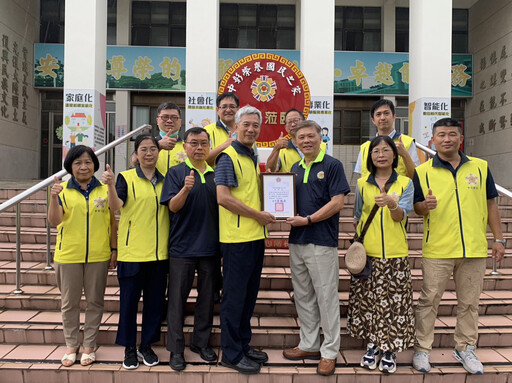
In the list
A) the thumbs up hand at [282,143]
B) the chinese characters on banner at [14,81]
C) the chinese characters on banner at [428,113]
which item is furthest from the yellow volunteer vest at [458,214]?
the chinese characters on banner at [14,81]

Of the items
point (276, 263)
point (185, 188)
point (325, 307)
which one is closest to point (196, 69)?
point (276, 263)

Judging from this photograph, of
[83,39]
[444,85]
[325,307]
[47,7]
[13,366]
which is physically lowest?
[13,366]

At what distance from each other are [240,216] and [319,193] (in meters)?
0.61

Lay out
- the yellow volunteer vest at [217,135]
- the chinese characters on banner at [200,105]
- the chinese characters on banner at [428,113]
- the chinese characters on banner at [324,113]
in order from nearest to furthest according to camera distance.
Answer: the yellow volunteer vest at [217,135], the chinese characters on banner at [200,105], the chinese characters on banner at [324,113], the chinese characters on banner at [428,113]

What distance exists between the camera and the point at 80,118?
303 inches

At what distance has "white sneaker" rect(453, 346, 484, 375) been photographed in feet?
9.34

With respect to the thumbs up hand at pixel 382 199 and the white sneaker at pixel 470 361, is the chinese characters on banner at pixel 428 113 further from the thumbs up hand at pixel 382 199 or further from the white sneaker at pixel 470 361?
the thumbs up hand at pixel 382 199

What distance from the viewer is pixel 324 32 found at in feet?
25.6

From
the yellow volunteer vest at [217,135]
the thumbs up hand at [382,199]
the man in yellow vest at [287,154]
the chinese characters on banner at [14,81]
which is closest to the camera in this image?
the thumbs up hand at [382,199]

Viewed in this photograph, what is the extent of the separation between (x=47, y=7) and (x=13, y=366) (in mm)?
11896

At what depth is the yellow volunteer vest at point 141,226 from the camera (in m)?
2.84

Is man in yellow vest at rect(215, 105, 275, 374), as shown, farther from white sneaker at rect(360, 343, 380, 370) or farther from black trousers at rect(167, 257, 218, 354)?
white sneaker at rect(360, 343, 380, 370)

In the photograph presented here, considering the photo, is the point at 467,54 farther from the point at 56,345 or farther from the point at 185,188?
the point at 56,345

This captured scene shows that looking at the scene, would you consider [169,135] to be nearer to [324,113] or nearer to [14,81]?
[324,113]
